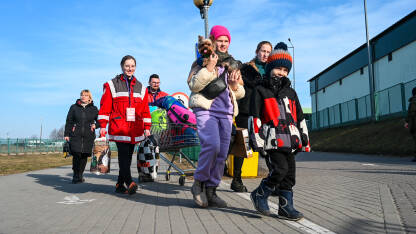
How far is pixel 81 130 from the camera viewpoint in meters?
8.44

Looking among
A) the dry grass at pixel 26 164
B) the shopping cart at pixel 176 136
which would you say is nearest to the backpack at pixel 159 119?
the shopping cart at pixel 176 136

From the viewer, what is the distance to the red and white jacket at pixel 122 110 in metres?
5.56

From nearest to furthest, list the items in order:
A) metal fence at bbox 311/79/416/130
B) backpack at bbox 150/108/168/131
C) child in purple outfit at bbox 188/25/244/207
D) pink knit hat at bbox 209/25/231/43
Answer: child in purple outfit at bbox 188/25/244/207
pink knit hat at bbox 209/25/231/43
backpack at bbox 150/108/168/131
metal fence at bbox 311/79/416/130

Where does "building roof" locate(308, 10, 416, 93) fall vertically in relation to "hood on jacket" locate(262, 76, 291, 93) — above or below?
above

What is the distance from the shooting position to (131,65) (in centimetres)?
592

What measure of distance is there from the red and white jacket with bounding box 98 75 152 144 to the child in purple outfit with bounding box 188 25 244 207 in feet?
5.03

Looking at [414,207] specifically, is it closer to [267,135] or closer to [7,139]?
[267,135]

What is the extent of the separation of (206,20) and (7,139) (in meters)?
34.9

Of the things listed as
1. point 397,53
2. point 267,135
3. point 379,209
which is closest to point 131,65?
point 267,135

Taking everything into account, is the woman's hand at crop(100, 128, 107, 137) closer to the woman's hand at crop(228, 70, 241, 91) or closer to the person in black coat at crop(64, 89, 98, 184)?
the woman's hand at crop(228, 70, 241, 91)

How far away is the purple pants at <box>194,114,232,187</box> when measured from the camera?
430cm

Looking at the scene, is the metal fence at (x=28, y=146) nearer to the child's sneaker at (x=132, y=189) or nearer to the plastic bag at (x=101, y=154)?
the plastic bag at (x=101, y=154)

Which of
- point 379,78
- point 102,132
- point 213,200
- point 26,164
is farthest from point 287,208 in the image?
point 379,78

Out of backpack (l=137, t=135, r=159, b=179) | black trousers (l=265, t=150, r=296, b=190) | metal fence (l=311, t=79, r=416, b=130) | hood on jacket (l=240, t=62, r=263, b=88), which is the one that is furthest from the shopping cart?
metal fence (l=311, t=79, r=416, b=130)
